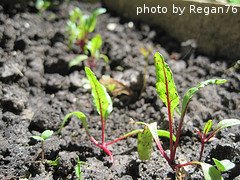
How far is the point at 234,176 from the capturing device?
1.67m

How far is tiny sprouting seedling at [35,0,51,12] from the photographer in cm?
262

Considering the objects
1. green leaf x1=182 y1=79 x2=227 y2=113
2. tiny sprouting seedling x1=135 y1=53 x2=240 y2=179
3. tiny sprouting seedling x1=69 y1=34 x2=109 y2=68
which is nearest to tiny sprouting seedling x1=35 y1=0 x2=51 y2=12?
tiny sprouting seedling x1=69 y1=34 x2=109 y2=68

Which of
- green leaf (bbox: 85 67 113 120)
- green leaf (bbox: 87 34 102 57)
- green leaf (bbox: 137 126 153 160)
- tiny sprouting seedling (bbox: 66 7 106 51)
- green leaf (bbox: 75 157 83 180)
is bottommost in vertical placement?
green leaf (bbox: 75 157 83 180)

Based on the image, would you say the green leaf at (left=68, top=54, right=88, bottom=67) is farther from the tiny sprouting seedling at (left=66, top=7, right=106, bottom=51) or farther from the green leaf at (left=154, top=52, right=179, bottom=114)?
the green leaf at (left=154, top=52, right=179, bottom=114)

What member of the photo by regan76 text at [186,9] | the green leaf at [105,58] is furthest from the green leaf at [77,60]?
the photo by regan76 text at [186,9]

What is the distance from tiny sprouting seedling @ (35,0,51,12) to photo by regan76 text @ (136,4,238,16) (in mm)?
646

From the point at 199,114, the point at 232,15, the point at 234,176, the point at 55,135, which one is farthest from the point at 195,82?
the point at 55,135

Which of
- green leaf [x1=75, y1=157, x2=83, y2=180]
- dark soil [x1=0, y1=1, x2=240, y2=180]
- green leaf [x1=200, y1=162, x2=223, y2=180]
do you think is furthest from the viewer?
dark soil [x1=0, y1=1, x2=240, y2=180]

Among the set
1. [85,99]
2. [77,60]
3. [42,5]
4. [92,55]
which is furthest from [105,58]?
[42,5]

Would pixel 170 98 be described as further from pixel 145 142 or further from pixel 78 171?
pixel 78 171

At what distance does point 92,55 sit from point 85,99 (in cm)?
33

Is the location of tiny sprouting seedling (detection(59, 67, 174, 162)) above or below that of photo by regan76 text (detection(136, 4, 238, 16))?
below

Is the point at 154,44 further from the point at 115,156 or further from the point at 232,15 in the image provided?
the point at 115,156

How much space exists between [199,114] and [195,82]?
0.99ft
